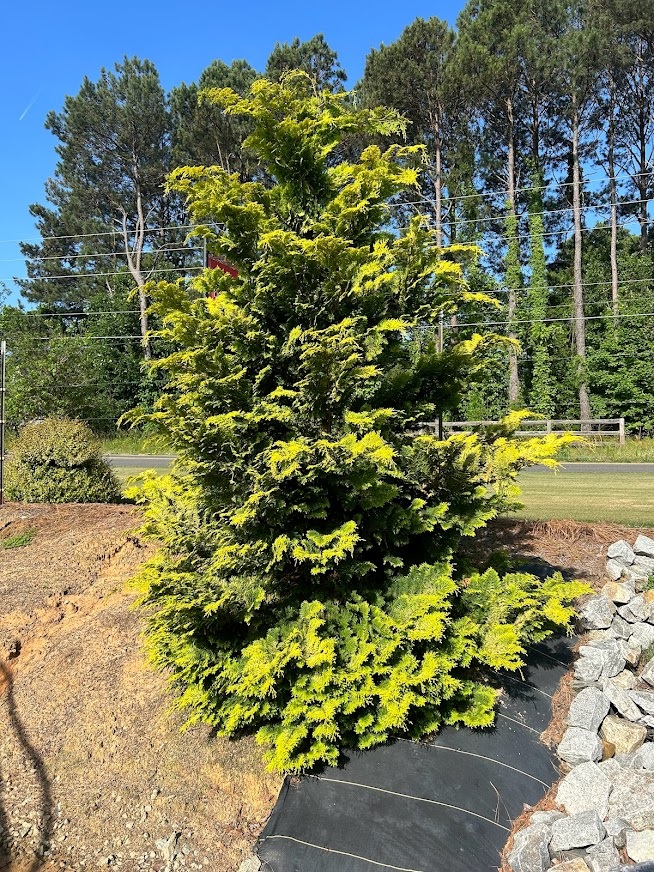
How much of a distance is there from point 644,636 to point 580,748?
1796 mm

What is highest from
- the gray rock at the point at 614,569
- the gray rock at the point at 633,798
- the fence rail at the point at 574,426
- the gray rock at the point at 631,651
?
the fence rail at the point at 574,426

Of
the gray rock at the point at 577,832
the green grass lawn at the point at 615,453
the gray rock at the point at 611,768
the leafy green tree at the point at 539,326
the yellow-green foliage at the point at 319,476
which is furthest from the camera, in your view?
the leafy green tree at the point at 539,326

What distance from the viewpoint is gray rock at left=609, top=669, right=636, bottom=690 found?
4.75 metres

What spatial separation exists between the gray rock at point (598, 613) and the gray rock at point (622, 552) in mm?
673

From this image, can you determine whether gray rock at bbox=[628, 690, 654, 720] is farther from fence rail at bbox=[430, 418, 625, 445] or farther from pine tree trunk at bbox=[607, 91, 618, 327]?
pine tree trunk at bbox=[607, 91, 618, 327]

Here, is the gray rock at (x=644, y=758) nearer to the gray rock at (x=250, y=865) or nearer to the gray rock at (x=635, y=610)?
the gray rock at (x=635, y=610)

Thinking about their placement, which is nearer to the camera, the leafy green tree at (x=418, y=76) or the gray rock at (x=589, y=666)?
the gray rock at (x=589, y=666)

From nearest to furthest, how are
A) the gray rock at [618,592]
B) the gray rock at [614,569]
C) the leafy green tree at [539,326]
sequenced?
the gray rock at [618,592] → the gray rock at [614,569] → the leafy green tree at [539,326]

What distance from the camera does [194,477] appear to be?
384 centimetres

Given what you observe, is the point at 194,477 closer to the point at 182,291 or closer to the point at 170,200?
the point at 182,291

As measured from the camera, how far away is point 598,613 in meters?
5.51

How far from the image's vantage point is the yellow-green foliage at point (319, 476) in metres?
3.42

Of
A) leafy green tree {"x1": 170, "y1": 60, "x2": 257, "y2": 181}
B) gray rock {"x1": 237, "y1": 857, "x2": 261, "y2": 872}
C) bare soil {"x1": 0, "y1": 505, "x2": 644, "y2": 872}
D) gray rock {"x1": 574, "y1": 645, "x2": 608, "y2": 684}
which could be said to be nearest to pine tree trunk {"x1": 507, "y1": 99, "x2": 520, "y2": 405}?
leafy green tree {"x1": 170, "y1": 60, "x2": 257, "y2": 181}

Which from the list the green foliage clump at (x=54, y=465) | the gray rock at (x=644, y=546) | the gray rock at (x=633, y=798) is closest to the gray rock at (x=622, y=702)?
the gray rock at (x=633, y=798)
